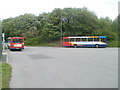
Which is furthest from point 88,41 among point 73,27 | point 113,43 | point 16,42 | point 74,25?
point 16,42

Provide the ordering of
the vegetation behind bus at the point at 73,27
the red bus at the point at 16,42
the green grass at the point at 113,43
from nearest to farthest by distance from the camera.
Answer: the red bus at the point at 16,42, the green grass at the point at 113,43, the vegetation behind bus at the point at 73,27

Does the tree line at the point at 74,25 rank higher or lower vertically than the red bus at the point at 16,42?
higher

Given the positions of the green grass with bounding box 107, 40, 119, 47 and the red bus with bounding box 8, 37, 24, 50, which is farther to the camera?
the green grass with bounding box 107, 40, 119, 47

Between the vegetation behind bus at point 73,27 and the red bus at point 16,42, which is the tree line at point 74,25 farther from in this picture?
the red bus at point 16,42

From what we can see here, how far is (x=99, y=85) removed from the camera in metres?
5.71

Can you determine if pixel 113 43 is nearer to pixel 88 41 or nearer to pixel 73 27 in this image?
pixel 88 41

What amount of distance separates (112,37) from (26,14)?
33.0m

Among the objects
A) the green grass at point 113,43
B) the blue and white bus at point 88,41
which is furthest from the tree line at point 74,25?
the blue and white bus at point 88,41

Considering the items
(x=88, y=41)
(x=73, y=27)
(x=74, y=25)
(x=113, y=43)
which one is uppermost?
(x=74, y=25)

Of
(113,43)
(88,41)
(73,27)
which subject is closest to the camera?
(88,41)

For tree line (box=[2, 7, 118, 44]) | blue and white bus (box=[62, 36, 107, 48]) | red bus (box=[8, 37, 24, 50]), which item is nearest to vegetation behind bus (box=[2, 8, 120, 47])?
tree line (box=[2, 7, 118, 44])

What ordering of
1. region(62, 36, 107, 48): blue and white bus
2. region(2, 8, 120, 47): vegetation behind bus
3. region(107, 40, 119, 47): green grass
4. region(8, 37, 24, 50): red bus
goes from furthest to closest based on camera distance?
1. region(2, 8, 120, 47): vegetation behind bus
2. region(107, 40, 119, 47): green grass
3. region(62, 36, 107, 48): blue and white bus
4. region(8, 37, 24, 50): red bus

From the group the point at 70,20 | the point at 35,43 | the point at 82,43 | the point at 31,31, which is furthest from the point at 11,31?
the point at 82,43

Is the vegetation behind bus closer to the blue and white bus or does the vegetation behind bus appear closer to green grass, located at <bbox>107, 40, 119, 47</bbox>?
green grass, located at <bbox>107, 40, 119, 47</bbox>
